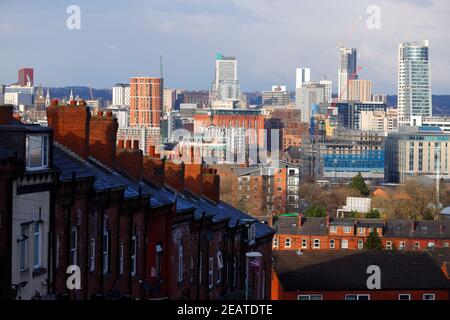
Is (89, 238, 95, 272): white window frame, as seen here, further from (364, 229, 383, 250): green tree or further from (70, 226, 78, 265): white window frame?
(364, 229, 383, 250): green tree

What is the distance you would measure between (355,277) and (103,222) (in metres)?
20.1

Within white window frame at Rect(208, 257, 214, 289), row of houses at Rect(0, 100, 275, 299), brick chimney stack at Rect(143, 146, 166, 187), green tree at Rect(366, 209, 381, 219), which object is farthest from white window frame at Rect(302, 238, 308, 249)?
brick chimney stack at Rect(143, 146, 166, 187)

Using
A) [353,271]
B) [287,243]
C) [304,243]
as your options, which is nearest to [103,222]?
[353,271]

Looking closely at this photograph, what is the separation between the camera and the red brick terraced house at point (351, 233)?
272 feet

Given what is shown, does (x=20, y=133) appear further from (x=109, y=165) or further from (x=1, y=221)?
(x=109, y=165)

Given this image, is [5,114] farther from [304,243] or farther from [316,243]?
[316,243]

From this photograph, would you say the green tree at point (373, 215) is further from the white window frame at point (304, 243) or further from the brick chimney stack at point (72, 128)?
the brick chimney stack at point (72, 128)

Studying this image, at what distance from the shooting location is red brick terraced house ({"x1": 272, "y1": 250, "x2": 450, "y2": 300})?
3969 cm

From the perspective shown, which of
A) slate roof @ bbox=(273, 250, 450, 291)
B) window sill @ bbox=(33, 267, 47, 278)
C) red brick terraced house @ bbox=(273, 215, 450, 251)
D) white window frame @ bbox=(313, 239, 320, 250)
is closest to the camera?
window sill @ bbox=(33, 267, 47, 278)

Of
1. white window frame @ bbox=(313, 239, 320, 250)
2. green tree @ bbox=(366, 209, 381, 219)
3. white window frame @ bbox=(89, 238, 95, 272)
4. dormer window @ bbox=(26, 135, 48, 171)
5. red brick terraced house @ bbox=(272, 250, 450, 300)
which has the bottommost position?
white window frame @ bbox=(313, 239, 320, 250)

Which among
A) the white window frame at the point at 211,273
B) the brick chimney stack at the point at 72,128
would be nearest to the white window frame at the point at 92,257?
the brick chimney stack at the point at 72,128

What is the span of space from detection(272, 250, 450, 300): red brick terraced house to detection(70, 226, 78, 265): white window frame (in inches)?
729

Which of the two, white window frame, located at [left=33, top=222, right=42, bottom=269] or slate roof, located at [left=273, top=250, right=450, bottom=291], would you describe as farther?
slate roof, located at [left=273, top=250, right=450, bottom=291]
